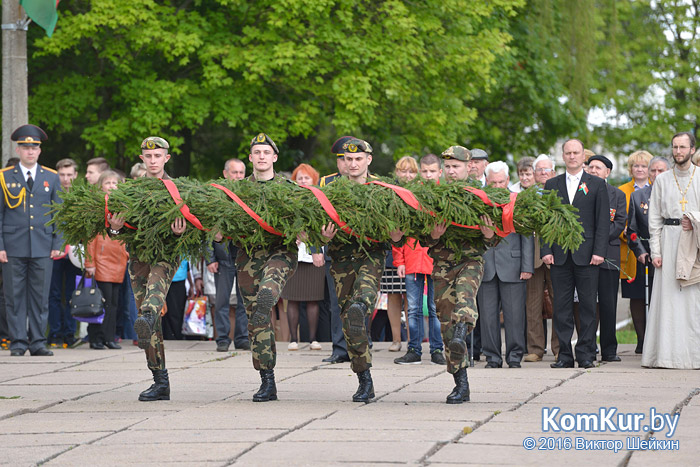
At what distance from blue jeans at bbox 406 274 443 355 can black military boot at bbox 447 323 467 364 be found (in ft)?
10.6

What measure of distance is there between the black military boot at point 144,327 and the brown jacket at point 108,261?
488 cm

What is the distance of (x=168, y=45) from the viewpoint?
1825 centimetres

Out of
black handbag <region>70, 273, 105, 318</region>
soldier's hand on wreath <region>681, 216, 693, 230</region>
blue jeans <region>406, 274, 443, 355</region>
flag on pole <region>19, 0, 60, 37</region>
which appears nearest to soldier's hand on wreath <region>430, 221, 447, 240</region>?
blue jeans <region>406, 274, 443, 355</region>

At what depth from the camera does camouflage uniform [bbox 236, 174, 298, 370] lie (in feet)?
26.8

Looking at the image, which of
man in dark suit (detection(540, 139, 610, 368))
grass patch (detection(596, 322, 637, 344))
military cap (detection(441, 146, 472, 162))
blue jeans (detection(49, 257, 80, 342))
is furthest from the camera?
grass patch (detection(596, 322, 637, 344))

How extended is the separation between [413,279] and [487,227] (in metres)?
3.57

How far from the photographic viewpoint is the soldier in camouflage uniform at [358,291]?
8055 mm

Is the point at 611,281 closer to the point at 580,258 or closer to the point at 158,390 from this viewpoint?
the point at 580,258

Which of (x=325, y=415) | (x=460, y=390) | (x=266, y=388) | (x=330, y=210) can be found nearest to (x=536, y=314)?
(x=460, y=390)

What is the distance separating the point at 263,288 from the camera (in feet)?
26.7

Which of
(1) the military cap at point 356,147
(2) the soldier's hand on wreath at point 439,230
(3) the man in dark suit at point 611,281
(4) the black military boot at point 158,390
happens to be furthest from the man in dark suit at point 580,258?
(4) the black military boot at point 158,390

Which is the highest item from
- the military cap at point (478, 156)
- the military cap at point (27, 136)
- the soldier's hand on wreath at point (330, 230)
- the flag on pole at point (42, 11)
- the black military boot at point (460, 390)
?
the flag on pole at point (42, 11)

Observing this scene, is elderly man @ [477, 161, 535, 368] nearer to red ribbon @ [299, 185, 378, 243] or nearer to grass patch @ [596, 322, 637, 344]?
red ribbon @ [299, 185, 378, 243]

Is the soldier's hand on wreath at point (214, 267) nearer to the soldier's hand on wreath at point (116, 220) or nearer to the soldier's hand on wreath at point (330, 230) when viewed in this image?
the soldier's hand on wreath at point (116, 220)
